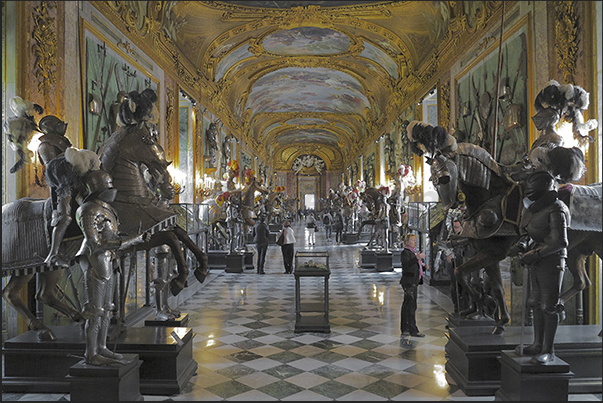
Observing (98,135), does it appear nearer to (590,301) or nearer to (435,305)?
(435,305)

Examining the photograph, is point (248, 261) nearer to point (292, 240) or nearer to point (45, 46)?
point (292, 240)

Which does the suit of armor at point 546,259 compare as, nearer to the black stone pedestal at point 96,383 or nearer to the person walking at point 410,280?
the person walking at point 410,280

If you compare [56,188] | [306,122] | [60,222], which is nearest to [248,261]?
[60,222]

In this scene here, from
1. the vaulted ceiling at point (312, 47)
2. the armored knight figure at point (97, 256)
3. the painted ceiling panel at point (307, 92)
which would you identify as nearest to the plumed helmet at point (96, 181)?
the armored knight figure at point (97, 256)

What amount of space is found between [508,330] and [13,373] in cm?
536

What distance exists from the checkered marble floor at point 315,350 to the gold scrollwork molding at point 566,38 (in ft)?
13.8

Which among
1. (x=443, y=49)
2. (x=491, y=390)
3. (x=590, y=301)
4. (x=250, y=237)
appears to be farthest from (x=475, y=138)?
(x=250, y=237)

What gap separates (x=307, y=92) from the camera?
1061 inches

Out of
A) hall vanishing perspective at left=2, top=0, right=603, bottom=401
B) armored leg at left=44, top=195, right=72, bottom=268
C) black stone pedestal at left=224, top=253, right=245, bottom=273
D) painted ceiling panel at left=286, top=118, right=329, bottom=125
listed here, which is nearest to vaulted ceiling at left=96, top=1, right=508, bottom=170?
hall vanishing perspective at left=2, top=0, right=603, bottom=401

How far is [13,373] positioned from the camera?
4.87 meters

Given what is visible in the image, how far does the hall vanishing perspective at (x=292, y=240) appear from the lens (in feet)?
13.4

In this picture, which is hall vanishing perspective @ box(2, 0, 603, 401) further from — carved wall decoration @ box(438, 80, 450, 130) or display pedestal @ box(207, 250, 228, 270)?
display pedestal @ box(207, 250, 228, 270)

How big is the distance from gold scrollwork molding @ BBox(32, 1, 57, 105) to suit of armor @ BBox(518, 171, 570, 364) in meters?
6.25

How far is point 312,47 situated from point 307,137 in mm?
28487
